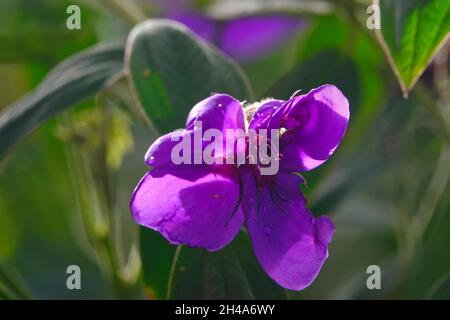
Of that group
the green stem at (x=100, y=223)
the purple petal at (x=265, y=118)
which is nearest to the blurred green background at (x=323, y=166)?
the green stem at (x=100, y=223)

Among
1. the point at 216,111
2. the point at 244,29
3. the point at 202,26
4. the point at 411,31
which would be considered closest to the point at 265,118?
the point at 216,111

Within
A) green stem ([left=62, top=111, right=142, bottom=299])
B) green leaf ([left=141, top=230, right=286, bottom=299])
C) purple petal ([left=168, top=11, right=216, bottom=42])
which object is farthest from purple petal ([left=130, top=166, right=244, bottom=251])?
purple petal ([left=168, top=11, right=216, bottom=42])

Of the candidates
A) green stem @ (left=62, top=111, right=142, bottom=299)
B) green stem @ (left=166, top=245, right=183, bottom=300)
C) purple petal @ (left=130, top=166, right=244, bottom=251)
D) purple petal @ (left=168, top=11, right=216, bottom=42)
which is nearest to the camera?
purple petal @ (left=130, top=166, right=244, bottom=251)

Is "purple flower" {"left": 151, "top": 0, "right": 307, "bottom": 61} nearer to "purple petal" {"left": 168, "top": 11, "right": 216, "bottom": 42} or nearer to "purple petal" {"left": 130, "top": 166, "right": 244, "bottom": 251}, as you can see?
"purple petal" {"left": 168, "top": 11, "right": 216, "bottom": 42}

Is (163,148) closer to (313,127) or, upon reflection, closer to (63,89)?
(313,127)

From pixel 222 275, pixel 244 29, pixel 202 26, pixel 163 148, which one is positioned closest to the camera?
pixel 163 148

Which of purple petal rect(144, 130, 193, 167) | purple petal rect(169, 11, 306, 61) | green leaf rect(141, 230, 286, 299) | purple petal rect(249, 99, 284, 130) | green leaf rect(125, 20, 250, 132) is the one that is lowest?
green leaf rect(141, 230, 286, 299)

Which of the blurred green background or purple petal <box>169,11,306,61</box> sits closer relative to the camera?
the blurred green background
